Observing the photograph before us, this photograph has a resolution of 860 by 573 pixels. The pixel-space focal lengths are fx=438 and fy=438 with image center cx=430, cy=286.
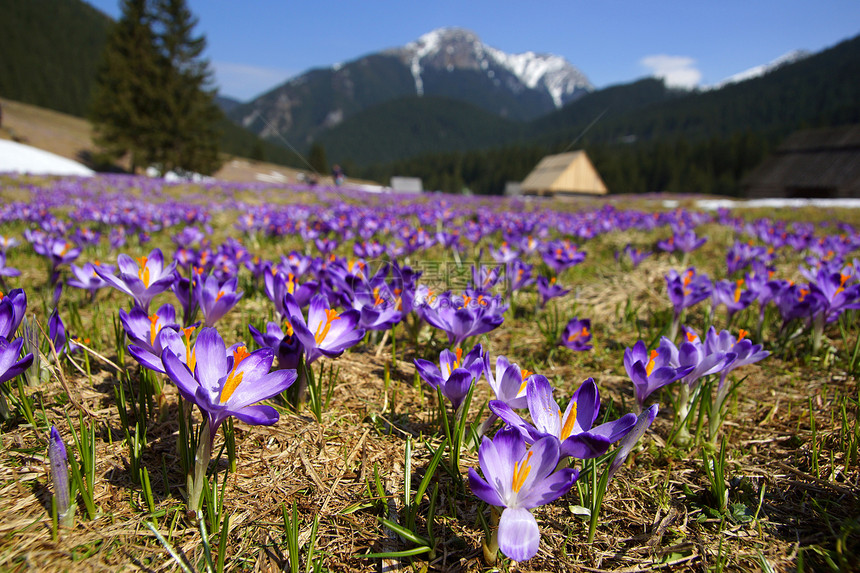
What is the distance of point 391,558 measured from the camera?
115 cm

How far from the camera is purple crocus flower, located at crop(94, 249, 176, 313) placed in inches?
69.4

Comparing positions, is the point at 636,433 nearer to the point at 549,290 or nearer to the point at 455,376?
the point at 455,376

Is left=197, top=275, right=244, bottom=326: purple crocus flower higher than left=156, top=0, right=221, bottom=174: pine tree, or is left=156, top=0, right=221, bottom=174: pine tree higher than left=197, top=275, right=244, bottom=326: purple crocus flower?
left=156, top=0, right=221, bottom=174: pine tree

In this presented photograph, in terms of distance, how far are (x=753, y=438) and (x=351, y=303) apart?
1.78 meters

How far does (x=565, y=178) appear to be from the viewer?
38.1m

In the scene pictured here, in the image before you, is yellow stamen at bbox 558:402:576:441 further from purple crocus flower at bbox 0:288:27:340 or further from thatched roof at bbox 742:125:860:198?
thatched roof at bbox 742:125:860:198

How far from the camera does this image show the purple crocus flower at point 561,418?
1.13 m

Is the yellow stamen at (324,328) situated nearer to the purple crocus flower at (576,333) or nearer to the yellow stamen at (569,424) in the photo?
the yellow stamen at (569,424)

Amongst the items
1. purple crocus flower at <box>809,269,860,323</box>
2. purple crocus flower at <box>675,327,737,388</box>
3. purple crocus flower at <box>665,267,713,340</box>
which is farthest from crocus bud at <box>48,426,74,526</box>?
purple crocus flower at <box>809,269,860,323</box>

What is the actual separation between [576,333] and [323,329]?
147cm

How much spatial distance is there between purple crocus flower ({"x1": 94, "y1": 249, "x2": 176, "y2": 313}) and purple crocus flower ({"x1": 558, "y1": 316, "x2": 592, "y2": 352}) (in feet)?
6.41

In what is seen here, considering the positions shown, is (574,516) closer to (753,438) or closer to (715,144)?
(753,438)

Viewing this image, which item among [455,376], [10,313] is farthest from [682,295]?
[10,313]

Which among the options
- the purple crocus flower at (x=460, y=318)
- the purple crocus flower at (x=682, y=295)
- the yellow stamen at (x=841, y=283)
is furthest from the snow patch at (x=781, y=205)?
the purple crocus flower at (x=460, y=318)
